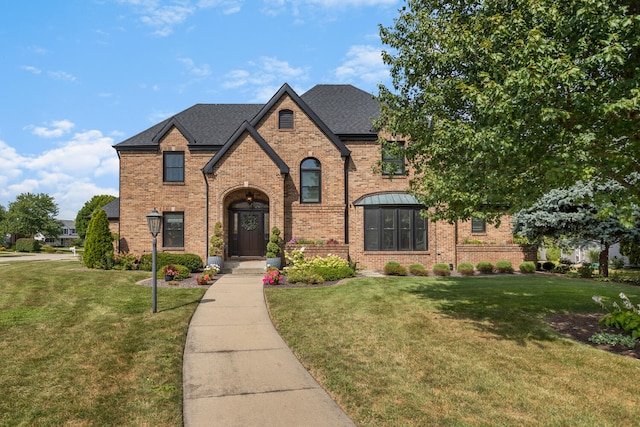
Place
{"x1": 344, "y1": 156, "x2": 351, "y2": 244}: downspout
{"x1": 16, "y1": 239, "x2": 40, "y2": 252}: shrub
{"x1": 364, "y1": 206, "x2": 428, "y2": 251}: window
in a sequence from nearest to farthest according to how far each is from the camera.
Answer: {"x1": 364, "y1": 206, "x2": 428, "y2": 251}: window < {"x1": 344, "y1": 156, "x2": 351, "y2": 244}: downspout < {"x1": 16, "y1": 239, "x2": 40, "y2": 252}: shrub

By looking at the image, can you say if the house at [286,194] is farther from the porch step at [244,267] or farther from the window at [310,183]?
the porch step at [244,267]

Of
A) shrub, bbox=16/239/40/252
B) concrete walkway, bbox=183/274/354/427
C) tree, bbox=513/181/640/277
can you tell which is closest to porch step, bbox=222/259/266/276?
concrete walkway, bbox=183/274/354/427

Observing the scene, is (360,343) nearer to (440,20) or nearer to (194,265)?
(440,20)

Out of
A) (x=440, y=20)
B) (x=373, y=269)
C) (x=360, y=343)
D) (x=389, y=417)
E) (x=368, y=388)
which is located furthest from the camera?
(x=373, y=269)

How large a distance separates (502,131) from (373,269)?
12822mm

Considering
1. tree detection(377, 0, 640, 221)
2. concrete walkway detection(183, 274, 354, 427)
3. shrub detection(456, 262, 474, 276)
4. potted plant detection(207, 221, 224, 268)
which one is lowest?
concrete walkway detection(183, 274, 354, 427)

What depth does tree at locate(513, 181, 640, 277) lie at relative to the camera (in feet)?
54.2

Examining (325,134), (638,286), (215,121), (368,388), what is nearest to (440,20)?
(368,388)

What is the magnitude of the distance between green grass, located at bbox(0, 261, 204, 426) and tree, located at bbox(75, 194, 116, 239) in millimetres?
55852

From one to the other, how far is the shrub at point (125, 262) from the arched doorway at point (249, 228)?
476cm

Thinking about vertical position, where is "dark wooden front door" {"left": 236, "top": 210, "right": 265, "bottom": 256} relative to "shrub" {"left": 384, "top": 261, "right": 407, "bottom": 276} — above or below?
above

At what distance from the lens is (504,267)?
18297mm

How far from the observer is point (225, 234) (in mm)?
18984

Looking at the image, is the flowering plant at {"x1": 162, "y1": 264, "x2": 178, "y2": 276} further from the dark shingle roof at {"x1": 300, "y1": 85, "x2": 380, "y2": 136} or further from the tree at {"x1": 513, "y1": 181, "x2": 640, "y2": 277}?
the tree at {"x1": 513, "y1": 181, "x2": 640, "y2": 277}
